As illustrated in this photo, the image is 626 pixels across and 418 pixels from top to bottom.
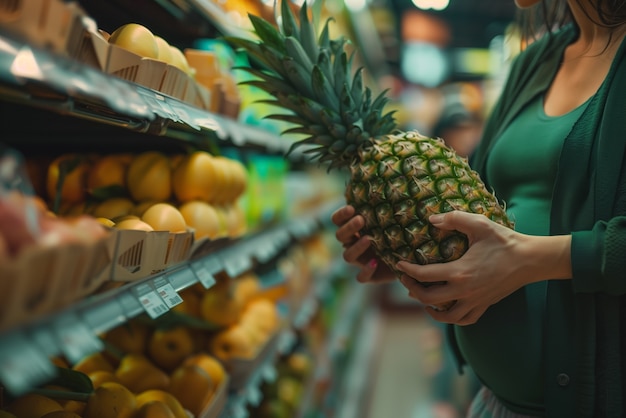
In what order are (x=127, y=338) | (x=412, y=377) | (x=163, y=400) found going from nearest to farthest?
(x=163, y=400), (x=127, y=338), (x=412, y=377)

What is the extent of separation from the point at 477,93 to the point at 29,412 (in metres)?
6.98

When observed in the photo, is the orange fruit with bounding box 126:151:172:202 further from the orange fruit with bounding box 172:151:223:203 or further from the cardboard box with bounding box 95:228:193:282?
the cardboard box with bounding box 95:228:193:282

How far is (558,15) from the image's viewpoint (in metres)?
1.72

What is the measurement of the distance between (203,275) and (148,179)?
30 cm

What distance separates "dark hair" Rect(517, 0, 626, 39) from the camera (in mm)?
1336

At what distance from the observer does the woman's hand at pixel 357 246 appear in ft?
4.75

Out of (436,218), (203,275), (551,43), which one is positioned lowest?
(203,275)

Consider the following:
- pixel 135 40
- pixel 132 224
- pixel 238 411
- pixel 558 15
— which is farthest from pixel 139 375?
pixel 558 15

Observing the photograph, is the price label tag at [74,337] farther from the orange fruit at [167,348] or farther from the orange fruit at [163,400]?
the orange fruit at [167,348]

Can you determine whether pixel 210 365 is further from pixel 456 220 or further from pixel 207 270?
pixel 456 220

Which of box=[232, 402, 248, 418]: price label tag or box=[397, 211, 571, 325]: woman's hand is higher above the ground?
box=[397, 211, 571, 325]: woman's hand

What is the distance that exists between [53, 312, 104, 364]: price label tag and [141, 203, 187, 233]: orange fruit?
1.54 ft

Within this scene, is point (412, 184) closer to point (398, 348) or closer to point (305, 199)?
point (305, 199)

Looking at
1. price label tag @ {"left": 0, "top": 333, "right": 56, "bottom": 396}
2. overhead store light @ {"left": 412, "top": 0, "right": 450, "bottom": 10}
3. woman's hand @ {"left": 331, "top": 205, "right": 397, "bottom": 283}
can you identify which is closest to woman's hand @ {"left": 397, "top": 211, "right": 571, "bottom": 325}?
woman's hand @ {"left": 331, "top": 205, "right": 397, "bottom": 283}
